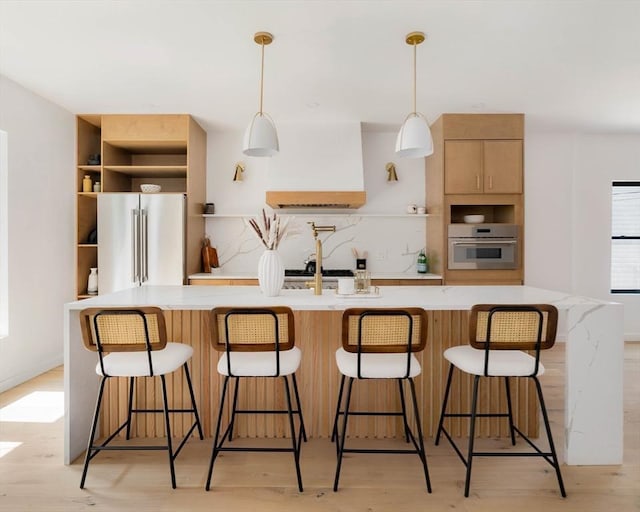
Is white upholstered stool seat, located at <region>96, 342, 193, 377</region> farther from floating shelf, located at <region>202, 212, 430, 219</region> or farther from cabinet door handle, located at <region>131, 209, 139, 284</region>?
floating shelf, located at <region>202, 212, 430, 219</region>

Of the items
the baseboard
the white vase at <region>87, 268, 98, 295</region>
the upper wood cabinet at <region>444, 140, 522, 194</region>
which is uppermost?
the upper wood cabinet at <region>444, 140, 522, 194</region>

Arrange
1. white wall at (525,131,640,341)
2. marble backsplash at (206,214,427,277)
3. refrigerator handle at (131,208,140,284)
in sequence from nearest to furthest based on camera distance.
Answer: refrigerator handle at (131,208,140,284) → marble backsplash at (206,214,427,277) → white wall at (525,131,640,341)

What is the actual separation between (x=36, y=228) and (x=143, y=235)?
0.91 meters

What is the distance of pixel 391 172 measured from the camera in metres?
4.77

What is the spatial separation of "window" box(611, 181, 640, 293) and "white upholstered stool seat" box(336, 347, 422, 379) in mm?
4522

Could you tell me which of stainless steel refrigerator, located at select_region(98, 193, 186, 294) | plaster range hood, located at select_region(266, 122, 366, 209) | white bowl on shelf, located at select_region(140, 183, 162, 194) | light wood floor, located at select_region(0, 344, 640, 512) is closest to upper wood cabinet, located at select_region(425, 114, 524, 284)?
plaster range hood, located at select_region(266, 122, 366, 209)

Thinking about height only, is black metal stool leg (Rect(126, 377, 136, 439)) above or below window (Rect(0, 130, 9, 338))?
below

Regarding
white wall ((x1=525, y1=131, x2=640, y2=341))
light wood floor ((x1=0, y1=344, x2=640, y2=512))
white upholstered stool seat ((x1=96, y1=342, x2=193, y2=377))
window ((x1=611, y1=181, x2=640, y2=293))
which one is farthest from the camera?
window ((x1=611, y1=181, x2=640, y2=293))

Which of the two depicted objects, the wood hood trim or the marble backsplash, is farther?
the marble backsplash

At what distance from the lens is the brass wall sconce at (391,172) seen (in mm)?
4758

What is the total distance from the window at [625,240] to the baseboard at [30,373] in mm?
6398

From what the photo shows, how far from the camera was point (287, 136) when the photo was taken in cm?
443

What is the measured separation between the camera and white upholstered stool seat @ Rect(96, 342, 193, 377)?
1975 millimetres

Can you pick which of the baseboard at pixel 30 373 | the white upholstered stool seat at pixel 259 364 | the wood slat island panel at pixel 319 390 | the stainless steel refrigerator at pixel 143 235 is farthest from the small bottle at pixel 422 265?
the baseboard at pixel 30 373
